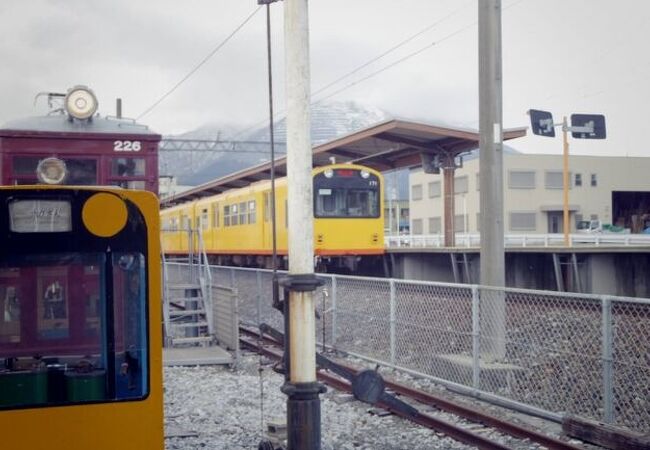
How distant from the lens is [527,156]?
43719 mm

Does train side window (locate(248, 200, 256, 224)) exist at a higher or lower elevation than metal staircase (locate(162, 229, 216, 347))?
higher

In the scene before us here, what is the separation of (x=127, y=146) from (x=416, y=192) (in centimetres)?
4930

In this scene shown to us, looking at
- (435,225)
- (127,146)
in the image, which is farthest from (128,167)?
(435,225)

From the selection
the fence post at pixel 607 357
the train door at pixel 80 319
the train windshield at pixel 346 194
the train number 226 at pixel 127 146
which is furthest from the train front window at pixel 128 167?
the train windshield at pixel 346 194

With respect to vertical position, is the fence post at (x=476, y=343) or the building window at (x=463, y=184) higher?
the building window at (x=463, y=184)

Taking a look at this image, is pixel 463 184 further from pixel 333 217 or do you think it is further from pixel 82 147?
pixel 82 147

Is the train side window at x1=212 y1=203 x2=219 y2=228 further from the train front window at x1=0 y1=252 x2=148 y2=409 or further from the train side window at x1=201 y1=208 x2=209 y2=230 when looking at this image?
the train front window at x1=0 y1=252 x2=148 y2=409

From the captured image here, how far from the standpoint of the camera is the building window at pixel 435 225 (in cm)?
5656

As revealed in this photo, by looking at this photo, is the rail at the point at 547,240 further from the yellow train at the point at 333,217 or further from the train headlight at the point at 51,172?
the train headlight at the point at 51,172

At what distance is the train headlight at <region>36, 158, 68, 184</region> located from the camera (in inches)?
222

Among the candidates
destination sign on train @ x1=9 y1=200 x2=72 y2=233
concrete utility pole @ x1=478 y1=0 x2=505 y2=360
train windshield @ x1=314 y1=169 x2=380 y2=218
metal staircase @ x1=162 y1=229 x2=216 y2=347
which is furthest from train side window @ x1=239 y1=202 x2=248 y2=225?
destination sign on train @ x1=9 y1=200 x2=72 y2=233

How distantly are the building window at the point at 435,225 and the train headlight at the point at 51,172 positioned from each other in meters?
51.2

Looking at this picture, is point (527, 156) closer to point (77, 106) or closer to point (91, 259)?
point (77, 106)

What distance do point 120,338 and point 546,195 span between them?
44.7 meters
